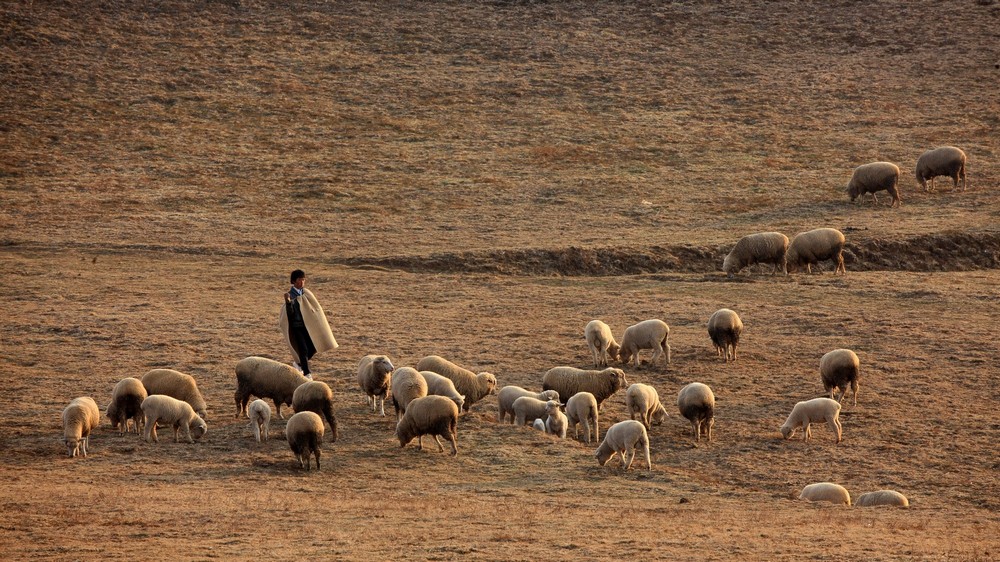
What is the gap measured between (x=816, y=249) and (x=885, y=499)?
14.9m

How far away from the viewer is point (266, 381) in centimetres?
1725

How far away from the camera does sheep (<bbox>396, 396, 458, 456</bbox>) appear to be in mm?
15586

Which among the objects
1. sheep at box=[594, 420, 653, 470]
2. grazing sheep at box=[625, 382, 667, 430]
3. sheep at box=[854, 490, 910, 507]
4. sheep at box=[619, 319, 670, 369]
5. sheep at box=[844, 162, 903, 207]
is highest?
sheep at box=[844, 162, 903, 207]

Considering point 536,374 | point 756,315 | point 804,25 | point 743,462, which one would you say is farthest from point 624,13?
Answer: point 743,462

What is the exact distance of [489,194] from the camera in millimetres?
38250

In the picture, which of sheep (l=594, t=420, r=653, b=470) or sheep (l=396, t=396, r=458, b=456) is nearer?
sheep (l=594, t=420, r=653, b=470)

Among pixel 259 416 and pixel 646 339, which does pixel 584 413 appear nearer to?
pixel 646 339

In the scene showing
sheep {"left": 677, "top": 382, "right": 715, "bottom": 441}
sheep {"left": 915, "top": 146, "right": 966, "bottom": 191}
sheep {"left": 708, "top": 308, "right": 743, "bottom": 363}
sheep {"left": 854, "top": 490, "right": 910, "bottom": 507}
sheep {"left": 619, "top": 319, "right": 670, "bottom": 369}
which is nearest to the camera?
sheep {"left": 854, "top": 490, "right": 910, "bottom": 507}

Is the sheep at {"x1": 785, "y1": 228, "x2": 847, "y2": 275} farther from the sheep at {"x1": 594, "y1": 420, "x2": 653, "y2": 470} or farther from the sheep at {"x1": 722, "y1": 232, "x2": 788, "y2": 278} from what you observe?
the sheep at {"x1": 594, "y1": 420, "x2": 653, "y2": 470}

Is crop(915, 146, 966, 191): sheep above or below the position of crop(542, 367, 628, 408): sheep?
above

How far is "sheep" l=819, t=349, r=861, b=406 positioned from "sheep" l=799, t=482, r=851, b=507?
4385mm

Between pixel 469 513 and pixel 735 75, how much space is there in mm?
42268

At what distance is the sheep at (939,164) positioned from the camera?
37031 mm

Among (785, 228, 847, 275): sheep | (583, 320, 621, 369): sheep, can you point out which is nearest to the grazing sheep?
(583, 320, 621, 369): sheep
